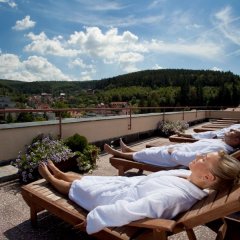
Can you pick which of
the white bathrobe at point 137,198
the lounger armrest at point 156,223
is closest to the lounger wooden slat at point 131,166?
the white bathrobe at point 137,198

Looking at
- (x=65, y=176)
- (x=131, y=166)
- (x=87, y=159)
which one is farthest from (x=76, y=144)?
(x=65, y=176)

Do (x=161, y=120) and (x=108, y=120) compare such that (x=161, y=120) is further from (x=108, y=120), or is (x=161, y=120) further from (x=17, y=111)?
(x=17, y=111)

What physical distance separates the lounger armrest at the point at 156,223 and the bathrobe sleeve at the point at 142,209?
0.10 ft

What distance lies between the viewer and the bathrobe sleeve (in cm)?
203

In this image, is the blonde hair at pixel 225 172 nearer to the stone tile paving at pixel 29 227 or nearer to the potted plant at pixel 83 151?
the stone tile paving at pixel 29 227

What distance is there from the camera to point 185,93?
65250 millimetres

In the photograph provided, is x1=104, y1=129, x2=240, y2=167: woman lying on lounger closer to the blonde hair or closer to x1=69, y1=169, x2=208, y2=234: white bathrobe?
x1=69, y1=169, x2=208, y2=234: white bathrobe

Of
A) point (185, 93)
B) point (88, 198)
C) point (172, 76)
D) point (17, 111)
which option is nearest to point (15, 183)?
point (17, 111)

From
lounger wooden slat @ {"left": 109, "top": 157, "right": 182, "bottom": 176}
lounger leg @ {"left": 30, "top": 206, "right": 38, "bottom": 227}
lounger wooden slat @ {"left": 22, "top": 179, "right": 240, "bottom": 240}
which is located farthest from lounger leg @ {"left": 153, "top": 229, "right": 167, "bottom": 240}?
lounger wooden slat @ {"left": 109, "top": 157, "right": 182, "bottom": 176}

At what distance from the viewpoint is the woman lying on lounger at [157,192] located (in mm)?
2053

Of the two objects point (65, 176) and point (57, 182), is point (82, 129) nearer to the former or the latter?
point (65, 176)

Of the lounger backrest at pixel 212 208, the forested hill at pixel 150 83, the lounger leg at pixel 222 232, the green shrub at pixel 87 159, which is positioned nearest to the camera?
the lounger backrest at pixel 212 208

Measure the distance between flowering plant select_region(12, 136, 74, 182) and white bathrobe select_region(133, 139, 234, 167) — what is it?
1.15 meters

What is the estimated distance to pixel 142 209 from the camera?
203cm
